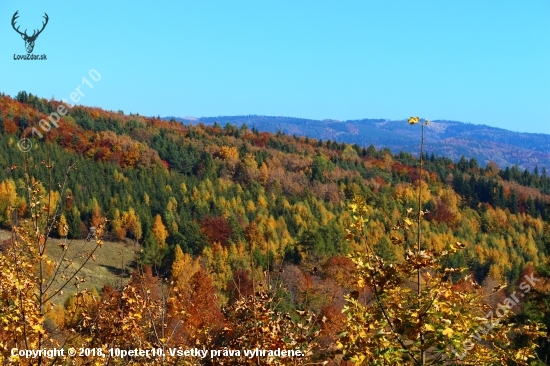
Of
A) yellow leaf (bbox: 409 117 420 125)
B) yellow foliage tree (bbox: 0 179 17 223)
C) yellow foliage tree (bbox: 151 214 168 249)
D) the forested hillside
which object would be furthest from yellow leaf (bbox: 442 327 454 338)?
yellow foliage tree (bbox: 0 179 17 223)

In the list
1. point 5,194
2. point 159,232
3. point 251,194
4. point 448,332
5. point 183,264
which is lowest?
point 183,264

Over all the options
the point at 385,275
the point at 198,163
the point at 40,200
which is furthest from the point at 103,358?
the point at 198,163

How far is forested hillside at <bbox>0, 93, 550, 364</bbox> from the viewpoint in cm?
6138

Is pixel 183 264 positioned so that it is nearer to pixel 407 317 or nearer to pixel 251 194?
pixel 251 194

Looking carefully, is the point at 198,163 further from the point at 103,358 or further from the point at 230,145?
the point at 103,358

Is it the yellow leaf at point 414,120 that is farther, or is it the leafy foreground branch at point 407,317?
the yellow leaf at point 414,120

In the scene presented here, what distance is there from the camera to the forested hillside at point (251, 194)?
2416 inches

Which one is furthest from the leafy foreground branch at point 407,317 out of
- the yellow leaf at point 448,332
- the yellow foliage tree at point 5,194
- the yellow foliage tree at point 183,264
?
the yellow foliage tree at point 5,194

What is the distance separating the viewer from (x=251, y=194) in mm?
94375

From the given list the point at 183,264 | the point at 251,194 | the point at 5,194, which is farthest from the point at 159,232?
the point at 251,194

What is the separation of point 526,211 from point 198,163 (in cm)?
6184

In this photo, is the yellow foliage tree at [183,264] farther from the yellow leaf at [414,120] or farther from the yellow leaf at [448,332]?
the yellow leaf at [448,332]

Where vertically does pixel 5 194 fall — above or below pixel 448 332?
below

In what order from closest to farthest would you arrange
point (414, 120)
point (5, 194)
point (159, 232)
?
point (414, 120)
point (5, 194)
point (159, 232)
